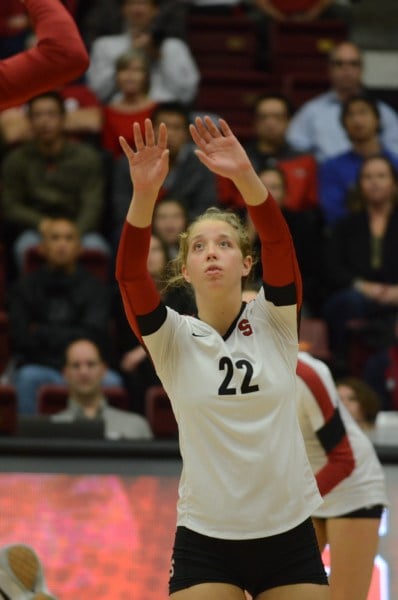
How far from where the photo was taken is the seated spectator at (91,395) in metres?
5.92

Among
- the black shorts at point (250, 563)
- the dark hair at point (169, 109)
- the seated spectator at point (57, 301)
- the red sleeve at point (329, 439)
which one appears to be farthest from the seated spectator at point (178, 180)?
the black shorts at point (250, 563)

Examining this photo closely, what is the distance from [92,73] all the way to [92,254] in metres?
1.93

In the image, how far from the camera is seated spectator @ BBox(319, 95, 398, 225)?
8.05 metres

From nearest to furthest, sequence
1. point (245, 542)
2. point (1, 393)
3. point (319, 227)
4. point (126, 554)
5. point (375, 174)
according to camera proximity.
A: point (245, 542)
point (126, 554)
point (1, 393)
point (375, 174)
point (319, 227)

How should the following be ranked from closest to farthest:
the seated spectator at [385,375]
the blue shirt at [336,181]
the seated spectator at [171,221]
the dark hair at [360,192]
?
the seated spectator at [385,375] < the seated spectator at [171,221] < the dark hair at [360,192] < the blue shirt at [336,181]

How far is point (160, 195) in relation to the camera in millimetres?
7730

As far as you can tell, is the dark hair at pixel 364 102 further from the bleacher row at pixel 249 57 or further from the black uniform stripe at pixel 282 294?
the black uniform stripe at pixel 282 294

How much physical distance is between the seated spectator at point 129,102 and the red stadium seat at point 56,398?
2351 mm

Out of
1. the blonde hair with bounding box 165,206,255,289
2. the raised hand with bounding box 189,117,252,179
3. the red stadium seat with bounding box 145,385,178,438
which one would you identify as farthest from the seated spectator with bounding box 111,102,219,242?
the raised hand with bounding box 189,117,252,179

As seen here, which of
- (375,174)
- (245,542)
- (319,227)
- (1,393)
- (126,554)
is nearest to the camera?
(245,542)

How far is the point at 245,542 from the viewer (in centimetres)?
321

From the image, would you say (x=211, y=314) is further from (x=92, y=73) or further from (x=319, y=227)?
(x=92, y=73)

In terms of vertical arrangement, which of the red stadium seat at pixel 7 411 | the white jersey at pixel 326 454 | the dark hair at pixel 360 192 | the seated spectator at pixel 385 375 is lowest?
the seated spectator at pixel 385 375

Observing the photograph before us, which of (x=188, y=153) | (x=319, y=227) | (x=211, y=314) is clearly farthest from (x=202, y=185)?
(x=211, y=314)
